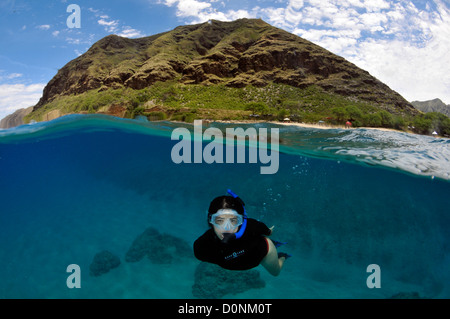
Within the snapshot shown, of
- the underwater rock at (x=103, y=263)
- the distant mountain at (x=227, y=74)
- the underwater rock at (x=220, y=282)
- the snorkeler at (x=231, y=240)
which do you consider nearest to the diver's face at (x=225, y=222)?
the snorkeler at (x=231, y=240)

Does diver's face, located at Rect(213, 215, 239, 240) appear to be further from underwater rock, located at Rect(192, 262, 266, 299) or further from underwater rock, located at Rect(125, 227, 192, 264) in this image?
underwater rock, located at Rect(125, 227, 192, 264)

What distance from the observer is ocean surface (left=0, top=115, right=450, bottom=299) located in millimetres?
7438

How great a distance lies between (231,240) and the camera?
2.48 m

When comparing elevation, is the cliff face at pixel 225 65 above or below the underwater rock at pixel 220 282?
above

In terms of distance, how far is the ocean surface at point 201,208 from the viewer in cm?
744

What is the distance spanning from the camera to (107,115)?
1322 cm

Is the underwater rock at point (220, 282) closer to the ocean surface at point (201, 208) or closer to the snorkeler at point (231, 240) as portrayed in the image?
the ocean surface at point (201, 208)

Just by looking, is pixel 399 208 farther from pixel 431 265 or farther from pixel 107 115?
pixel 107 115

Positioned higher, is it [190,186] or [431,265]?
[190,186]

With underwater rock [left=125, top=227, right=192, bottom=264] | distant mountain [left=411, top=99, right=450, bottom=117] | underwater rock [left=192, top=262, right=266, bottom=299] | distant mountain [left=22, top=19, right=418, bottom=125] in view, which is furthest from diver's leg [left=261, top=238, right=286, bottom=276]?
distant mountain [left=411, top=99, right=450, bottom=117]

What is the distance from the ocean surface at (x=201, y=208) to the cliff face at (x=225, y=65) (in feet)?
211
